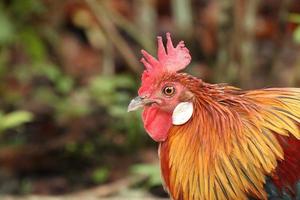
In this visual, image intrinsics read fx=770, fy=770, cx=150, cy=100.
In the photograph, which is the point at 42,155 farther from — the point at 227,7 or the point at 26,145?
the point at 227,7

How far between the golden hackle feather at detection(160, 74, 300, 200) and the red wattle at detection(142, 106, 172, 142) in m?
0.04

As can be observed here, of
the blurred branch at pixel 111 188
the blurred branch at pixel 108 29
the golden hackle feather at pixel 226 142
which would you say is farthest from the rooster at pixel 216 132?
the blurred branch at pixel 108 29

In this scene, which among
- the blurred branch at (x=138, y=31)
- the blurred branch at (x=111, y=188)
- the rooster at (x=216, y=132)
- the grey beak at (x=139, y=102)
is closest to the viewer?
the rooster at (x=216, y=132)

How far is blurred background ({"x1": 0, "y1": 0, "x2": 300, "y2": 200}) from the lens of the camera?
244 inches

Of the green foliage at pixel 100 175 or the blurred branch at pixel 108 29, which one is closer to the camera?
the blurred branch at pixel 108 29

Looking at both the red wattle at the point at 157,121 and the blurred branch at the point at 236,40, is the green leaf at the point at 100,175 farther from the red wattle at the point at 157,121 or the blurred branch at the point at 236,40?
the red wattle at the point at 157,121

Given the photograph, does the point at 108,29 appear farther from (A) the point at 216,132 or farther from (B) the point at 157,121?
(A) the point at 216,132

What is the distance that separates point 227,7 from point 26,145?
2068mm

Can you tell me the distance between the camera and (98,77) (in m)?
7.19

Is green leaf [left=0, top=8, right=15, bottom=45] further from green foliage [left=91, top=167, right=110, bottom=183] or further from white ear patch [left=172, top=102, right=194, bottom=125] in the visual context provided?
white ear patch [left=172, top=102, right=194, bottom=125]

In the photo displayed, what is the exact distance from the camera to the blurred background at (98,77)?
20.3 feet

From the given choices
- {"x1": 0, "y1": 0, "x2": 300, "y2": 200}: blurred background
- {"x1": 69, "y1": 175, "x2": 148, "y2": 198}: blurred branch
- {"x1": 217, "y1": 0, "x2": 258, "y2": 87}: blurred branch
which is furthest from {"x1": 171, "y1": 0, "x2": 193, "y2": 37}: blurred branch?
{"x1": 69, "y1": 175, "x2": 148, "y2": 198}: blurred branch

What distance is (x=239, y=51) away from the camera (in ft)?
21.1

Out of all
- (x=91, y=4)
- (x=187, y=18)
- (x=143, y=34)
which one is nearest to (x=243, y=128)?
(x=91, y=4)
